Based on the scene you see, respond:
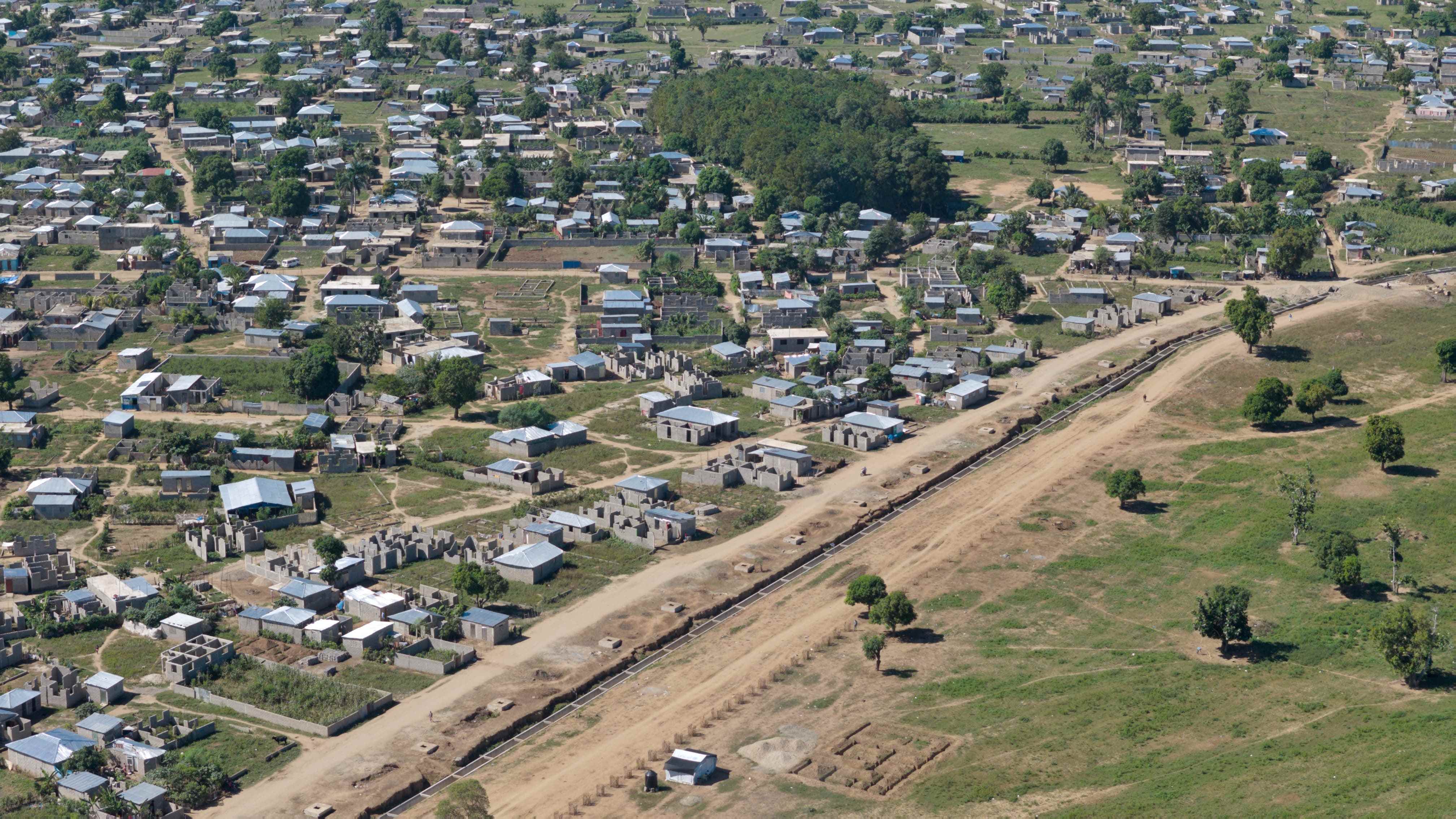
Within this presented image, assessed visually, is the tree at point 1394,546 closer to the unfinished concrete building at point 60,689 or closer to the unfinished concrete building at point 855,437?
the unfinished concrete building at point 855,437

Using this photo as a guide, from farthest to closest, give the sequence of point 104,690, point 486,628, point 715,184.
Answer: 1. point 715,184
2. point 486,628
3. point 104,690

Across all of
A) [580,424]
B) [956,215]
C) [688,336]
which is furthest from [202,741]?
[956,215]

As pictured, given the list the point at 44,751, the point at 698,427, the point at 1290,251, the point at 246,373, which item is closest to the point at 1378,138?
the point at 1290,251

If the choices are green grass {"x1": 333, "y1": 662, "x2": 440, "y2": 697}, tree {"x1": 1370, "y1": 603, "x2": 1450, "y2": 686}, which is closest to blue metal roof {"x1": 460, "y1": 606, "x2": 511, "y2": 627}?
green grass {"x1": 333, "y1": 662, "x2": 440, "y2": 697}

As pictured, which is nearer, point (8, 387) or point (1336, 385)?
point (8, 387)

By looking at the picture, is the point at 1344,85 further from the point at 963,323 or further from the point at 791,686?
the point at 791,686

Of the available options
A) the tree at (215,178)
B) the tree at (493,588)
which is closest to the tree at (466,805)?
the tree at (493,588)

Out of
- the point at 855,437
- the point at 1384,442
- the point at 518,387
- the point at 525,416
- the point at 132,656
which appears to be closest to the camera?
the point at 132,656

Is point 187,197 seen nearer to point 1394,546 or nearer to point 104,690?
point 104,690
